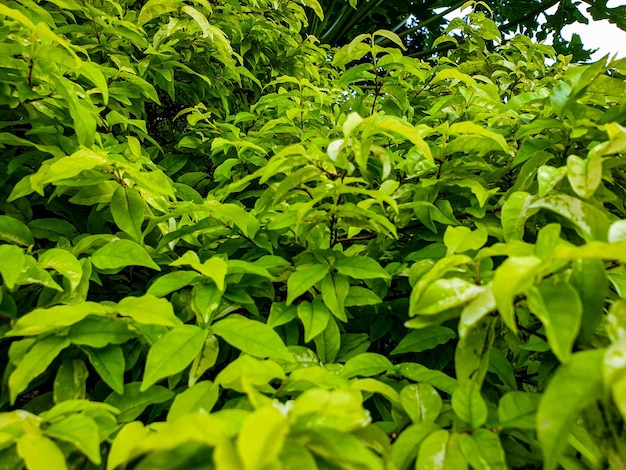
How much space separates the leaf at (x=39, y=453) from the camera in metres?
0.47

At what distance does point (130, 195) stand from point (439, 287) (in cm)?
71

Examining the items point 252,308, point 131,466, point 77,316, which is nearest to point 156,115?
point 252,308

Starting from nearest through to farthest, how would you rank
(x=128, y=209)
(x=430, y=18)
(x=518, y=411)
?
(x=518, y=411), (x=128, y=209), (x=430, y=18)

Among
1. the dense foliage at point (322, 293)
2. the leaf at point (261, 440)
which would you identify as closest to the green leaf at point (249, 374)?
the dense foliage at point (322, 293)

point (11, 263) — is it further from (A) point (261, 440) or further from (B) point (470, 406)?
(B) point (470, 406)

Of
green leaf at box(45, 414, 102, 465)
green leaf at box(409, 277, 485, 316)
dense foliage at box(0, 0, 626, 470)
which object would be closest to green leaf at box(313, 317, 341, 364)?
dense foliage at box(0, 0, 626, 470)

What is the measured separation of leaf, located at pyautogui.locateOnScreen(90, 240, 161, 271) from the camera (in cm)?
80

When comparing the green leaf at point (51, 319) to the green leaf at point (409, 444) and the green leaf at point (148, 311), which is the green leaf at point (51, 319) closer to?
the green leaf at point (148, 311)

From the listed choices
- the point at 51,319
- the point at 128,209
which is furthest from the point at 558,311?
the point at 128,209

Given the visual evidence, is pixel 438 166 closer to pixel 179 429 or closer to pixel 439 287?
pixel 439 287

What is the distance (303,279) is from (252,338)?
182 millimetres

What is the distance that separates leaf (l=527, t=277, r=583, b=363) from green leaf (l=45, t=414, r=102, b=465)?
1.72 feet

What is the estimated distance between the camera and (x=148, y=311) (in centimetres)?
66

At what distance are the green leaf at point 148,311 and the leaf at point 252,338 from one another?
0.08 meters
